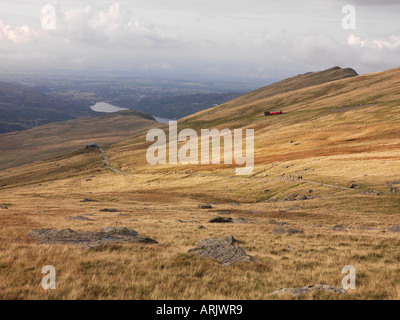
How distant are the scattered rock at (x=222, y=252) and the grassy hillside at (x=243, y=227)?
28.2 inches

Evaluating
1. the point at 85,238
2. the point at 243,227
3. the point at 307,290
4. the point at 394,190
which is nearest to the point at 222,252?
the point at 307,290

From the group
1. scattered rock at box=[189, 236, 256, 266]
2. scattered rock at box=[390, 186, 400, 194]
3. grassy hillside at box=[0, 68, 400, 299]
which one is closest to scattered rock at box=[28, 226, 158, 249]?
grassy hillside at box=[0, 68, 400, 299]

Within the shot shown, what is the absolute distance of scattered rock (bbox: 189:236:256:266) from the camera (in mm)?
14852

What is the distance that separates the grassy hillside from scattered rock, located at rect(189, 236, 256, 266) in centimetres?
72

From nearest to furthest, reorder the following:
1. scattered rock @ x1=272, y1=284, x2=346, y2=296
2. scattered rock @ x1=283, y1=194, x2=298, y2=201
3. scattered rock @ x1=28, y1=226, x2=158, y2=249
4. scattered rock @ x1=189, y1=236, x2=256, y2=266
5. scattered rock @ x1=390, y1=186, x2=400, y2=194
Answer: scattered rock @ x1=272, y1=284, x2=346, y2=296 < scattered rock @ x1=189, y1=236, x2=256, y2=266 < scattered rock @ x1=28, y1=226, x2=158, y2=249 < scattered rock @ x1=390, y1=186, x2=400, y2=194 < scattered rock @ x1=283, y1=194, x2=298, y2=201

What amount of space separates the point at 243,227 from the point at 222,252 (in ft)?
44.7

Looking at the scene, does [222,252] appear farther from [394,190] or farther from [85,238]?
[394,190]

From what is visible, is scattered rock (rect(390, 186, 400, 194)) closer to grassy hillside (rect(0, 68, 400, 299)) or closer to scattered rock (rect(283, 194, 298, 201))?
grassy hillside (rect(0, 68, 400, 299))

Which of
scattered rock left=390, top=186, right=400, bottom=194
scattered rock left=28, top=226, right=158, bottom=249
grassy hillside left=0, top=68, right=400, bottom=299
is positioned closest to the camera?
grassy hillside left=0, top=68, right=400, bottom=299

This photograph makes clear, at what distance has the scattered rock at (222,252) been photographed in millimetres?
14852

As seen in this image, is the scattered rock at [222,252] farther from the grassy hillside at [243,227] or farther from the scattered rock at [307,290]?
the scattered rock at [307,290]

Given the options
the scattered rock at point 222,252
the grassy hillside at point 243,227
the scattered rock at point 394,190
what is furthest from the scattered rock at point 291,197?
the scattered rock at point 222,252
